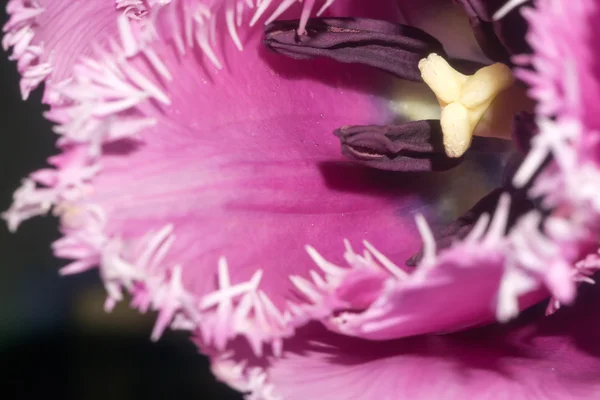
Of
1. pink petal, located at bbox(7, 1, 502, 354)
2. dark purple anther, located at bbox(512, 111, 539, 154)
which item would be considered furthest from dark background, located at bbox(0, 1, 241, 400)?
dark purple anther, located at bbox(512, 111, 539, 154)

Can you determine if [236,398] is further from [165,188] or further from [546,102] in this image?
[546,102]

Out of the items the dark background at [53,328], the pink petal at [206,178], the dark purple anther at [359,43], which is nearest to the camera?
the pink petal at [206,178]

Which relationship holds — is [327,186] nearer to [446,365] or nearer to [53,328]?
[446,365]

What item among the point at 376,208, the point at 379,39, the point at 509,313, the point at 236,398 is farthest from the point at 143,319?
the point at 509,313

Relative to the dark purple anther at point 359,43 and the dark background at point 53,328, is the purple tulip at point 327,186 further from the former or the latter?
the dark background at point 53,328

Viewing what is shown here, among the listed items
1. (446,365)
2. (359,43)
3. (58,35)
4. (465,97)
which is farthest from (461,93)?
(58,35)

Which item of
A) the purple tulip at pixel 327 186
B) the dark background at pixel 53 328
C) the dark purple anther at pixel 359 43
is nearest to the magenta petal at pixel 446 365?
the purple tulip at pixel 327 186
